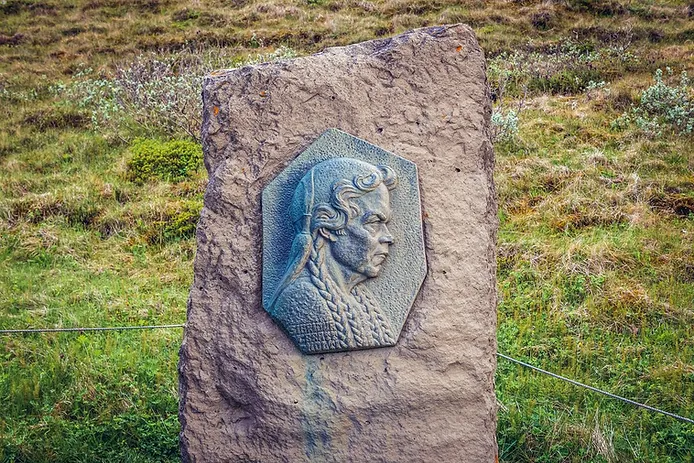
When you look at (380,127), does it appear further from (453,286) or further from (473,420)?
(473,420)

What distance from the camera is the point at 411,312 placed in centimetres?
292

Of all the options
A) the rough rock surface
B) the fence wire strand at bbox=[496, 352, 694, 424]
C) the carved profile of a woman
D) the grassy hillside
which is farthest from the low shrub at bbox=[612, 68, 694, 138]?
the carved profile of a woman

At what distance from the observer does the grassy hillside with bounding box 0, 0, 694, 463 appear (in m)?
3.96

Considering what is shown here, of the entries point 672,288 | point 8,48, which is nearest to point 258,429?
point 672,288

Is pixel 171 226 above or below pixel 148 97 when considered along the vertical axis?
below

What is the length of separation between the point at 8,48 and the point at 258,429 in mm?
12686

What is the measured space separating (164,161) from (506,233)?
3.89 m

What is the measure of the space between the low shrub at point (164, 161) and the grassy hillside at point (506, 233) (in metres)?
0.03

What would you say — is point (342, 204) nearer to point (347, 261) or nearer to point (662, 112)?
point (347, 261)

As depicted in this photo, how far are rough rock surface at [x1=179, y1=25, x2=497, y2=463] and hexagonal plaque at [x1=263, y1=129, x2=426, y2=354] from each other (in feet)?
0.25

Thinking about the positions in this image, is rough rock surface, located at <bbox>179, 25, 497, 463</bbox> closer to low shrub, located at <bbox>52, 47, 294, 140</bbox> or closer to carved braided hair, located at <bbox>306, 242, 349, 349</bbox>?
carved braided hair, located at <bbox>306, 242, 349, 349</bbox>

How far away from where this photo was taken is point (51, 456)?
3709mm

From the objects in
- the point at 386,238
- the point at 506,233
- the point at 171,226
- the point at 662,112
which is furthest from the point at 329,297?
the point at 662,112

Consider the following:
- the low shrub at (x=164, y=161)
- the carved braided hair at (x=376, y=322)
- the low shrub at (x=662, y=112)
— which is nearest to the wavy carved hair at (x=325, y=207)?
the carved braided hair at (x=376, y=322)
